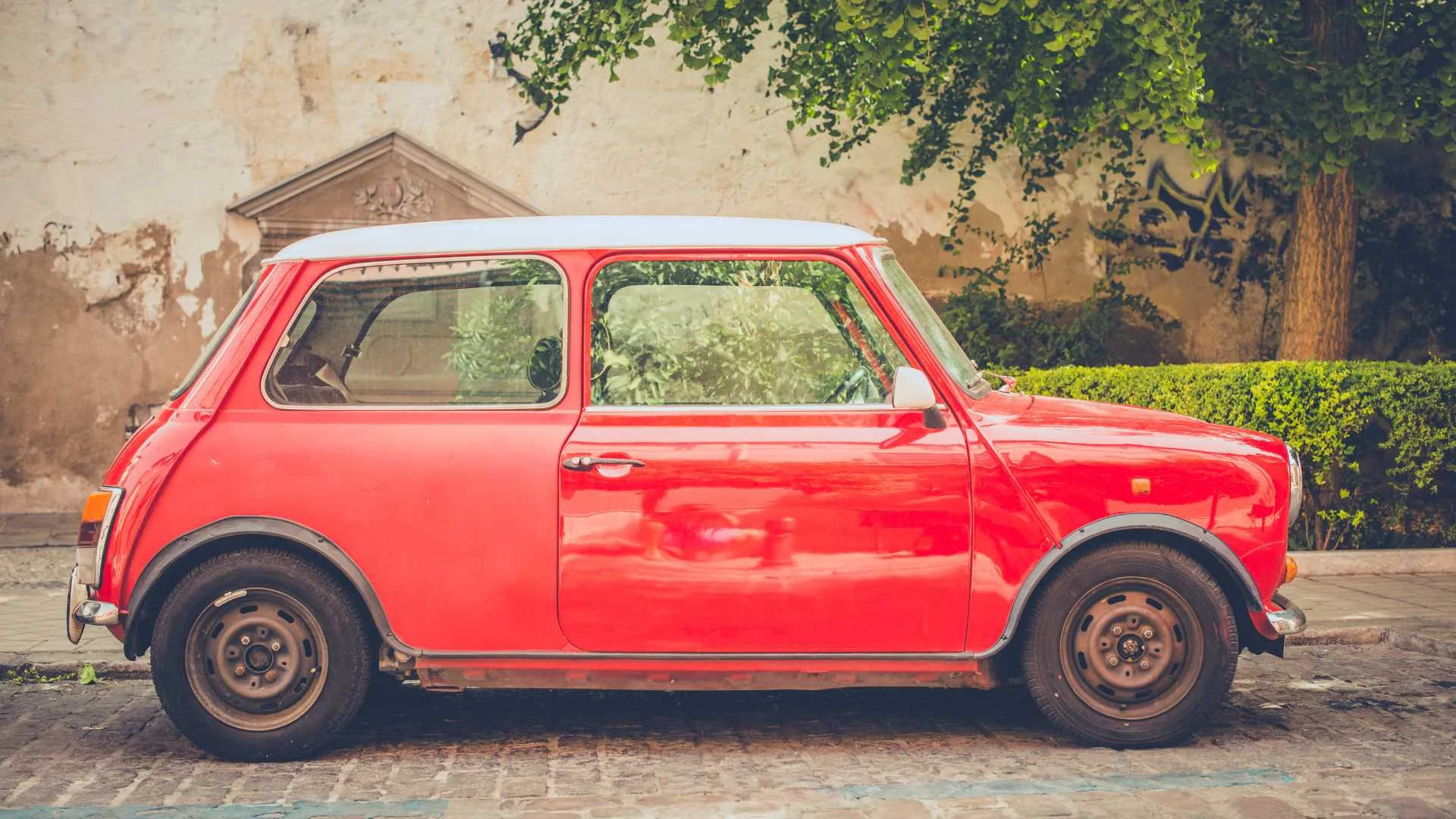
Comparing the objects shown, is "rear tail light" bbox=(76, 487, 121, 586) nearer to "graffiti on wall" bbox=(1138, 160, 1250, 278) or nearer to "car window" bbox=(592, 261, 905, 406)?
"car window" bbox=(592, 261, 905, 406)

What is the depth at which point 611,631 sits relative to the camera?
4.61 m

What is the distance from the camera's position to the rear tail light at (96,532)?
4.63 meters

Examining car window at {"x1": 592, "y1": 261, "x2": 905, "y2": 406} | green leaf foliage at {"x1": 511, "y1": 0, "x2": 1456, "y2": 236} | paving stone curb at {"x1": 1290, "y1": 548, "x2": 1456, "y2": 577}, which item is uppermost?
green leaf foliage at {"x1": 511, "y1": 0, "x2": 1456, "y2": 236}

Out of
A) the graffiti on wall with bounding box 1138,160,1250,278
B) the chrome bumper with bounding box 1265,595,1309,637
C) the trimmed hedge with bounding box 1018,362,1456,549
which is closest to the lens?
the chrome bumper with bounding box 1265,595,1309,637

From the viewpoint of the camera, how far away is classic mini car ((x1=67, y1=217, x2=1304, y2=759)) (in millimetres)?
4594

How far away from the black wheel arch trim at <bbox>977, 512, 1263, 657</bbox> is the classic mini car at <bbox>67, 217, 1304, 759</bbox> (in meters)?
0.01

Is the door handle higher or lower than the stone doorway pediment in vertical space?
lower

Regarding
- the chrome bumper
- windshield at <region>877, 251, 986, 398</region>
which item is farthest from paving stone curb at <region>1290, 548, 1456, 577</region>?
windshield at <region>877, 251, 986, 398</region>

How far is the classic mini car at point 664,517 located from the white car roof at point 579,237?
0.07 feet

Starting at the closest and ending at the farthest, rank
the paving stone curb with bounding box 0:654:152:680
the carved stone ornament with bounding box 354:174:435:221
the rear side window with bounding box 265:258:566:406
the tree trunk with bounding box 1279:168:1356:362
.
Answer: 1. the rear side window with bounding box 265:258:566:406
2. the paving stone curb with bounding box 0:654:152:680
3. the tree trunk with bounding box 1279:168:1356:362
4. the carved stone ornament with bounding box 354:174:435:221

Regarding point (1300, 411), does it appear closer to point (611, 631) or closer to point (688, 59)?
point (688, 59)

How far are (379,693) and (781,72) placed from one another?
6112 mm

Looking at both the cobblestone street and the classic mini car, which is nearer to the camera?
the cobblestone street

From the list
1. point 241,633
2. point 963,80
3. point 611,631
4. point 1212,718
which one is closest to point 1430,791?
point 1212,718
